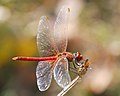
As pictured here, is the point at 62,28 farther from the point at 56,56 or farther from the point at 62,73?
the point at 62,73

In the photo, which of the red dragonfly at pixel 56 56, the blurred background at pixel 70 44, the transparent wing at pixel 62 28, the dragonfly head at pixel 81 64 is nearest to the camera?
the dragonfly head at pixel 81 64

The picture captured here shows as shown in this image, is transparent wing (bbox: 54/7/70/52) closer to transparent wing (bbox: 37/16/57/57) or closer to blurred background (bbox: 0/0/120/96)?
transparent wing (bbox: 37/16/57/57)

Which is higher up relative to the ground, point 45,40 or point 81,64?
point 45,40

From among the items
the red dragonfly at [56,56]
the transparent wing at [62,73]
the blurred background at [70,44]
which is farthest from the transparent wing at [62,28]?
the blurred background at [70,44]

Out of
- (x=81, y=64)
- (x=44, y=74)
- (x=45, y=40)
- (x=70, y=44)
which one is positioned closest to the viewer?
(x=81, y=64)

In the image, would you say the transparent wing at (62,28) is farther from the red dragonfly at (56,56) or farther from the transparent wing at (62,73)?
the transparent wing at (62,73)

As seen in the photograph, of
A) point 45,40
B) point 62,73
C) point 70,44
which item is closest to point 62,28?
point 45,40

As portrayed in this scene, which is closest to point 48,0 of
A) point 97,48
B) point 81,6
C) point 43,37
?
point 81,6
